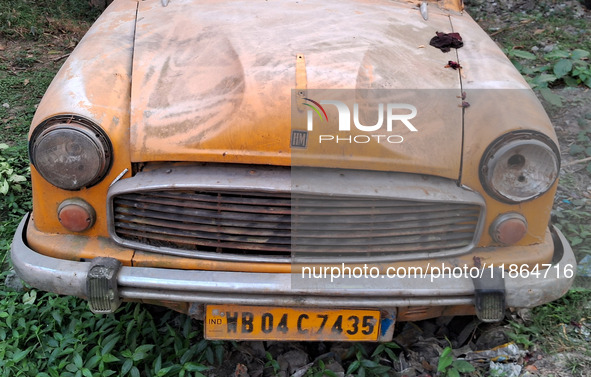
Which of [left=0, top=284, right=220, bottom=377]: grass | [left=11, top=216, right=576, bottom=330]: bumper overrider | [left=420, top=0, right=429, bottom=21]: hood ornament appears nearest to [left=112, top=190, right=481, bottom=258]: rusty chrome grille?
[left=11, top=216, right=576, bottom=330]: bumper overrider

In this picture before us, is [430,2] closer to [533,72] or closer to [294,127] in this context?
[294,127]

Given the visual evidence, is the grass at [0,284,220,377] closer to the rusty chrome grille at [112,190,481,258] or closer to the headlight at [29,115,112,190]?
the rusty chrome grille at [112,190,481,258]

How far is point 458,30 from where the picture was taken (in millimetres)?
2920

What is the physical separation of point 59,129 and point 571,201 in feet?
10.4

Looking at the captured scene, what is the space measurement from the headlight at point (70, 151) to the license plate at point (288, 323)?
2.25 feet

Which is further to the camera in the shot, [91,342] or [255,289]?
[91,342]

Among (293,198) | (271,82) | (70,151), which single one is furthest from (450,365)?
(70,151)

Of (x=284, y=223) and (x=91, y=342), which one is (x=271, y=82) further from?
(x=91, y=342)

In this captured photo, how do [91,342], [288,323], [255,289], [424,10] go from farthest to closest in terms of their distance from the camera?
1. [424,10]
2. [91,342]
3. [288,323]
4. [255,289]

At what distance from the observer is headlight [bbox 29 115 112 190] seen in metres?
2.09

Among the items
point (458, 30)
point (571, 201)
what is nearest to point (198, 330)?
point (458, 30)

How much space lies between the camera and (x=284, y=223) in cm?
212

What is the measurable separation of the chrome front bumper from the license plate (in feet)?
0.31

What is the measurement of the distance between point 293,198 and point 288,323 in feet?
1.67
